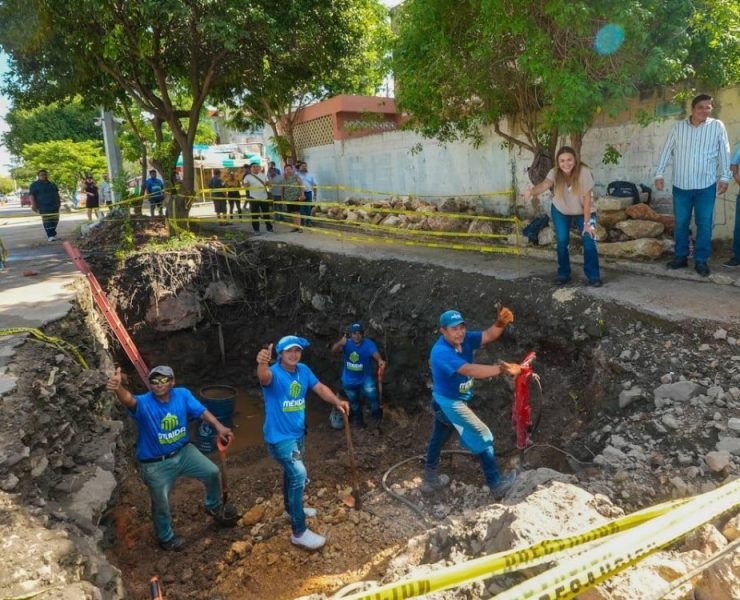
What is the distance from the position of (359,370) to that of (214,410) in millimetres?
2295

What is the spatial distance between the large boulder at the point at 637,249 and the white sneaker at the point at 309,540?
4.97 metres

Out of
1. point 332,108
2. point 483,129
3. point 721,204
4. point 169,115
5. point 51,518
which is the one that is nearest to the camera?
point 51,518

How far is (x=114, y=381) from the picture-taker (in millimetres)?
4270

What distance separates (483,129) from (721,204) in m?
4.49

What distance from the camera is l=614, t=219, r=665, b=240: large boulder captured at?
6844 mm

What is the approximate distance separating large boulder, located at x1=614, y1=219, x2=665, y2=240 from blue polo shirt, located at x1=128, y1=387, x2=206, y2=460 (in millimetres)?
5782

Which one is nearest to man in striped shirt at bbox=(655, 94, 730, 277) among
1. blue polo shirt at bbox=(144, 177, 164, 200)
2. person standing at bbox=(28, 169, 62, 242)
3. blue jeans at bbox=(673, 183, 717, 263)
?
blue jeans at bbox=(673, 183, 717, 263)

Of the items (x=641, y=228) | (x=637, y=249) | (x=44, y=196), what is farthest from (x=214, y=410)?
(x=44, y=196)

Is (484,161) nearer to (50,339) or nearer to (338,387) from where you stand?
(338,387)

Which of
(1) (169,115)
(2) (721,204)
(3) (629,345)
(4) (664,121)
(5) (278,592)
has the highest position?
(1) (169,115)

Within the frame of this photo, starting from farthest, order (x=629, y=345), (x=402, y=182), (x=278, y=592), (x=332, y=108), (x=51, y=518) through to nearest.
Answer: (x=332, y=108) → (x=402, y=182) → (x=629, y=345) → (x=278, y=592) → (x=51, y=518)

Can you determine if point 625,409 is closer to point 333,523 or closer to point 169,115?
point 333,523

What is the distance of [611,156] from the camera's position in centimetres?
762

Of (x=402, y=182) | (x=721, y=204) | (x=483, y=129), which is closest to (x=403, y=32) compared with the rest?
(x=483, y=129)
